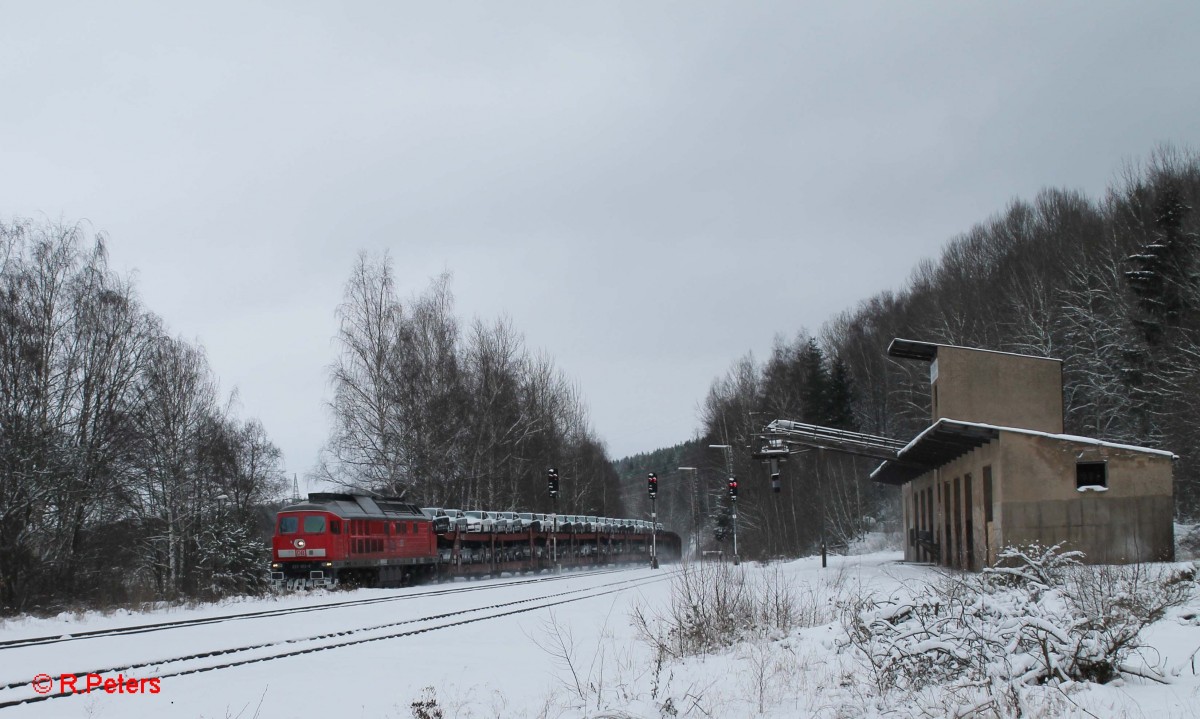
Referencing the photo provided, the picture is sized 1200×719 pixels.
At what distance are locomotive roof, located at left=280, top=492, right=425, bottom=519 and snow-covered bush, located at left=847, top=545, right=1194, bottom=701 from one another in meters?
23.6

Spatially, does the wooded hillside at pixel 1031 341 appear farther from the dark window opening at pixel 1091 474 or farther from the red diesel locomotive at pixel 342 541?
the red diesel locomotive at pixel 342 541

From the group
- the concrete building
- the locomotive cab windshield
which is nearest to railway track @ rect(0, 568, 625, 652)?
the locomotive cab windshield

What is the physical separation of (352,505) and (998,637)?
26.7 meters

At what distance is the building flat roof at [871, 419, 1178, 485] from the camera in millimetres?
22812

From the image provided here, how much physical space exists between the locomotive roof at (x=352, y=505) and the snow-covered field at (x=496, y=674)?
40.2ft

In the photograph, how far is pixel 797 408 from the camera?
3036 inches

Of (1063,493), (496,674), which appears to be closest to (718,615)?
(496,674)

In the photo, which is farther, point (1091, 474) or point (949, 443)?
point (949, 443)

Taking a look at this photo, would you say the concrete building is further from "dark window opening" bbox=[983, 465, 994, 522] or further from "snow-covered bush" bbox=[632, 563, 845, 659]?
"snow-covered bush" bbox=[632, 563, 845, 659]

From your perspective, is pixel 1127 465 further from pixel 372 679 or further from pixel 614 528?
pixel 614 528

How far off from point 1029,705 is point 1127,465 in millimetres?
18409

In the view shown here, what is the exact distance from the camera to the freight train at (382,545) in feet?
98.7

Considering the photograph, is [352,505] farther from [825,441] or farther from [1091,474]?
[1091,474]

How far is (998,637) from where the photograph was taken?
831 centimetres
